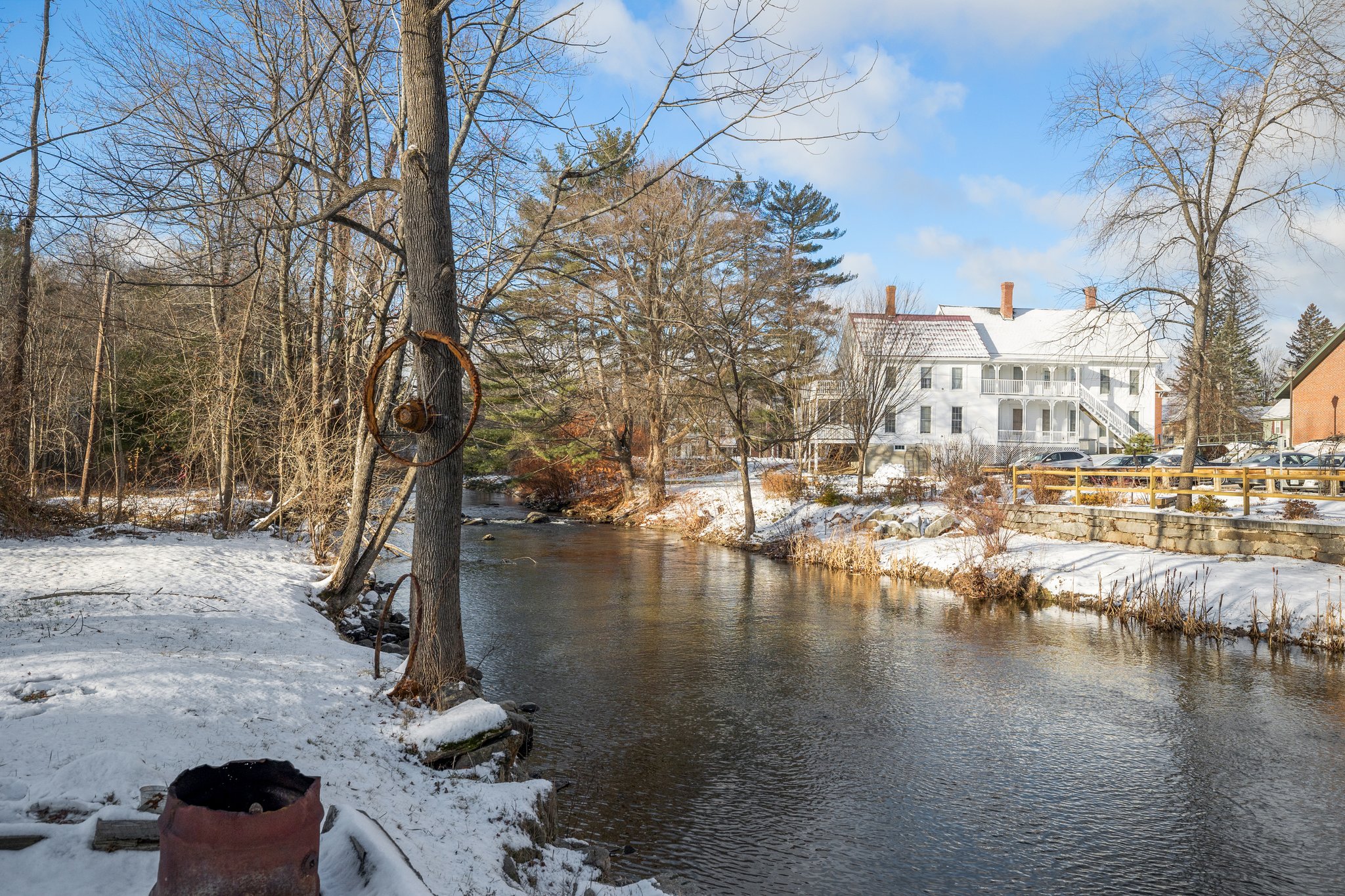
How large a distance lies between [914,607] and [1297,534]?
21.5 ft

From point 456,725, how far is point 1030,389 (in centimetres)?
4349

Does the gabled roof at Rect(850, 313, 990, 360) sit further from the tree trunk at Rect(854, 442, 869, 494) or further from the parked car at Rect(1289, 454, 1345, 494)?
the parked car at Rect(1289, 454, 1345, 494)

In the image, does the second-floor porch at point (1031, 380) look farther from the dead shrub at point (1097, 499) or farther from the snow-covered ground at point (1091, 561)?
the dead shrub at point (1097, 499)

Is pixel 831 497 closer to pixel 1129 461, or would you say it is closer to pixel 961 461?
pixel 961 461

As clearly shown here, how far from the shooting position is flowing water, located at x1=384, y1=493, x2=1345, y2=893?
6.29m

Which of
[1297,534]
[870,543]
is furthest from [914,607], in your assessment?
[1297,534]

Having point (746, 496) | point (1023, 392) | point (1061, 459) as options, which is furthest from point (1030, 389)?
point (746, 496)

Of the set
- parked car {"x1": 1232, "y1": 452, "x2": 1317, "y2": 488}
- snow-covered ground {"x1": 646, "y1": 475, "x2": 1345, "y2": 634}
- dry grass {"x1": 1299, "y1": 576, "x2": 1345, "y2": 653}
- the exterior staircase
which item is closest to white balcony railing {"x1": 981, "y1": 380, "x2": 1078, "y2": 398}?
the exterior staircase

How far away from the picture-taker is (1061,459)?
3638 centimetres

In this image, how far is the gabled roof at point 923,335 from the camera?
2866 cm

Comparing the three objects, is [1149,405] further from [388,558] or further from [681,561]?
[388,558]

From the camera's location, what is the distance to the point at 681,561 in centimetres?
2150

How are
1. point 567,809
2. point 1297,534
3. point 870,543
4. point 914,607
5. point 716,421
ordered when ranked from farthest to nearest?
point 716,421, point 870,543, point 914,607, point 1297,534, point 567,809

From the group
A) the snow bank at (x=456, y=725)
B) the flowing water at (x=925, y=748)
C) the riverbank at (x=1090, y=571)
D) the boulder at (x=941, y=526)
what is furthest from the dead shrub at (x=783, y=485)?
the snow bank at (x=456, y=725)
